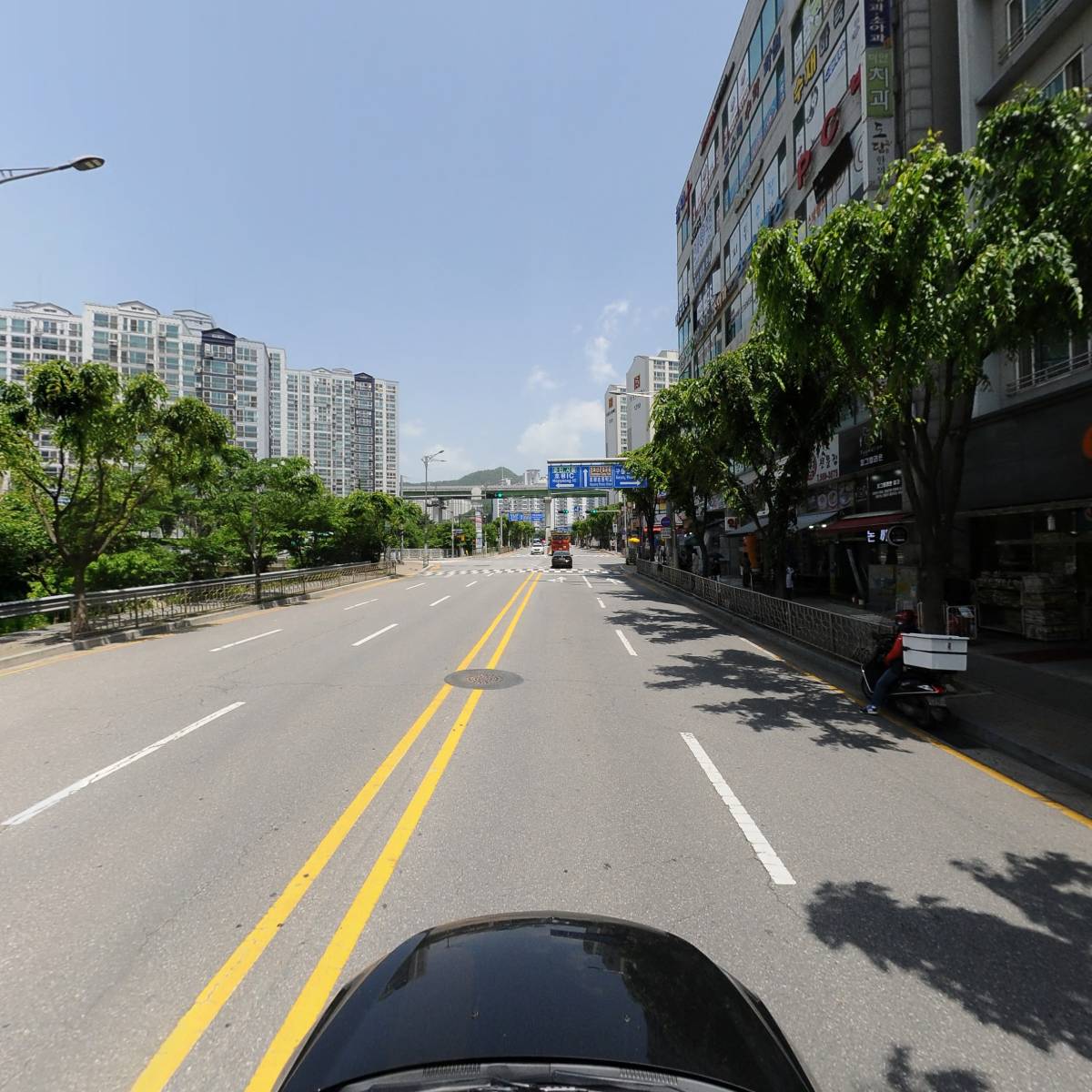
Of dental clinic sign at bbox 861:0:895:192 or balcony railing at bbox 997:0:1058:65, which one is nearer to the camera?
balcony railing at bbox 997:0:1058:65

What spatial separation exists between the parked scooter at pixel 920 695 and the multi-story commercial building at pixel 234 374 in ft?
313

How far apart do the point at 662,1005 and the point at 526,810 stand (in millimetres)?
2942

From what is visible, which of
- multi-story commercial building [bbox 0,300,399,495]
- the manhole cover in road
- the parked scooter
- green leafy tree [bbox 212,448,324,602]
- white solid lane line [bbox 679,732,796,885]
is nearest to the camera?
white solid lane line [bbox 679,732,796,885]

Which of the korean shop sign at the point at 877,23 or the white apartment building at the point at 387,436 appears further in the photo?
the white apartment building at the point at 387,436

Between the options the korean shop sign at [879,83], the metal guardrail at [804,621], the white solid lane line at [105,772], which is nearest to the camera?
the white solid lane line at [105,772]

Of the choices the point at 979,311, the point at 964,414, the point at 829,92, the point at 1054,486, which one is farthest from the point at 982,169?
the point at 829,92

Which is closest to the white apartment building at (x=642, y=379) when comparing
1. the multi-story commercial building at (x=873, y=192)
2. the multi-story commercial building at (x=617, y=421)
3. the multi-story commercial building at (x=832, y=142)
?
the multi-story commercial building at (x=617, y=421)

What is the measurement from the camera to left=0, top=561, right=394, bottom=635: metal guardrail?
46.0 feet

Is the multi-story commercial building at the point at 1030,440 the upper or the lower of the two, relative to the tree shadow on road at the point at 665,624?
upper

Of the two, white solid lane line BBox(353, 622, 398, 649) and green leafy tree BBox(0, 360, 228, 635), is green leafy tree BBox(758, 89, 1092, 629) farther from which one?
green leafy tree BBox(0, 360, 228, 635)

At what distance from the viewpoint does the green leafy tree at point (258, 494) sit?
2308 cm

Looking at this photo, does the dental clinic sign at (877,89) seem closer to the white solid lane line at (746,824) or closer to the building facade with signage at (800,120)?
the building facade with signage at (800,120)

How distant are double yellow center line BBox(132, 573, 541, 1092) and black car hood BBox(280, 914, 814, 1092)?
2.21 ft

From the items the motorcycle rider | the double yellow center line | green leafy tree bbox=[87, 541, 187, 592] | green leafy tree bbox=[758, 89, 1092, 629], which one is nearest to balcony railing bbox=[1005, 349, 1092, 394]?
green leafy tree bbox=[758, 89, 1092, 629]
